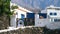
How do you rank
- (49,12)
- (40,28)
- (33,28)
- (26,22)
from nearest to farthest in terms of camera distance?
(33,28) → (40,28) → (26,22) → (49,12)

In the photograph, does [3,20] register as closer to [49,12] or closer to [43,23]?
[43,23]

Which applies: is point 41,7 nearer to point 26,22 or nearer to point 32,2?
point 32,2

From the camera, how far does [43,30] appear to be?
20703 millimetres

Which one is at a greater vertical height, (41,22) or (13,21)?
(13,21)

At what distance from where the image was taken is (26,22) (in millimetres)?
22750

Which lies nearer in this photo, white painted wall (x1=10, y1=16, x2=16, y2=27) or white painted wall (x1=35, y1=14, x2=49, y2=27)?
white painted wall (x1=10, y1=16, x2=16, y2=27)

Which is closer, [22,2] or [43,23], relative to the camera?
[43,23]

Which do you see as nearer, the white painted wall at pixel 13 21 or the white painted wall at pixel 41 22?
the white painted wall at pixel 13 21

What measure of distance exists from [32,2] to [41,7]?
61.9 inches

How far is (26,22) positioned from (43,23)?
1.97 meters

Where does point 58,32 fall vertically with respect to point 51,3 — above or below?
below

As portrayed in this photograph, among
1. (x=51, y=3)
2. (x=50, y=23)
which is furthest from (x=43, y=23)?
(x=51, y=3)

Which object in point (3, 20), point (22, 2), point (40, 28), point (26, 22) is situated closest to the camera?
point (3, 20)

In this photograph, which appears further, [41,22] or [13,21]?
[41,22]
